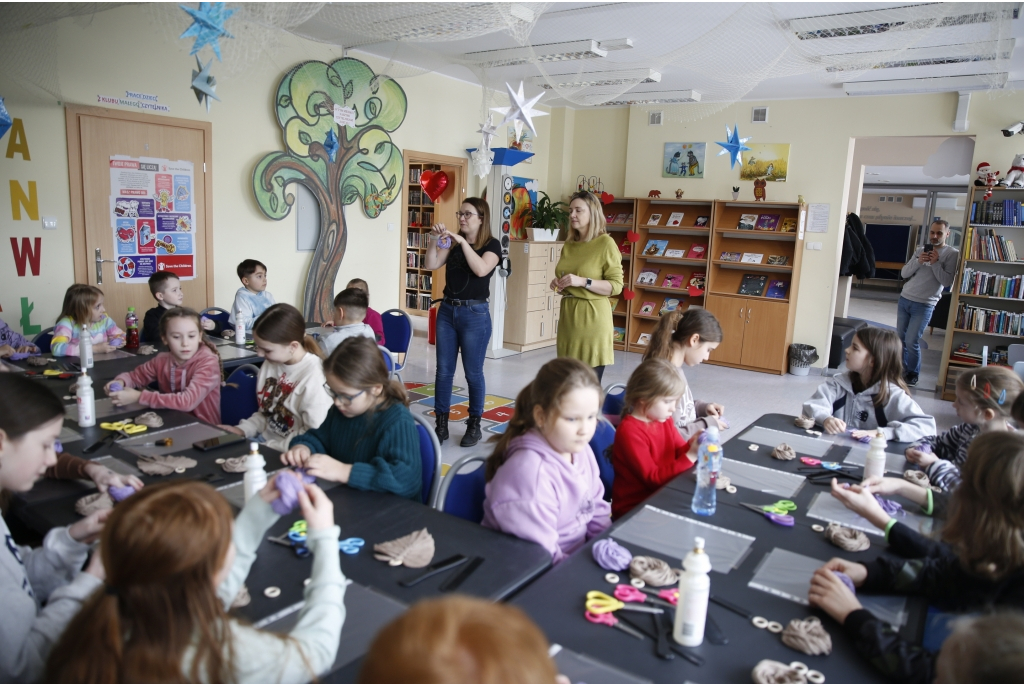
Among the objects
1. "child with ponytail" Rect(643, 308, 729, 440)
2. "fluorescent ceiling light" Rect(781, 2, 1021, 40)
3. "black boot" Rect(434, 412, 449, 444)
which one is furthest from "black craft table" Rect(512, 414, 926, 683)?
"fluorescent ceiling light" Rect(781, 2, 1021, 40)

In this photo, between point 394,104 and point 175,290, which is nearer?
point 175,290

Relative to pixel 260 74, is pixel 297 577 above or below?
below

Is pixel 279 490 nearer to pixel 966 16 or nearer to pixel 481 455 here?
pixel 481 455

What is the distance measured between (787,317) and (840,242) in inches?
36.6

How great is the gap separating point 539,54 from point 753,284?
3.45 m

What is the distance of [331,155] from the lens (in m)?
6.01

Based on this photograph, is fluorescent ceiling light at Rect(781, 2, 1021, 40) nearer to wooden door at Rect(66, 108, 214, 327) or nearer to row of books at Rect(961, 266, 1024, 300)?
row of books at Rect(961, 266, 1024, 300)

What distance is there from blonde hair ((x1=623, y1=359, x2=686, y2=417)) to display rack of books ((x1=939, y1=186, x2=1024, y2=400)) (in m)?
5.16

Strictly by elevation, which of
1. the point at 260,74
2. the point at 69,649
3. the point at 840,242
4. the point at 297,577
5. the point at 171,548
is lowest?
the point at 297,577

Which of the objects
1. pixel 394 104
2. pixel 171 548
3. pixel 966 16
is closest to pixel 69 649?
pixel 171 548

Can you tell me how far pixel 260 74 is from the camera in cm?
536

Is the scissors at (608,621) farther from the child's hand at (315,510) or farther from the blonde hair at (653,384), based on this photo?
the blonde hair at (653,384)

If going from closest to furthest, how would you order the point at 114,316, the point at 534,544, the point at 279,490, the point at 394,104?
the point at 279,490
the point at 534,544
the point at 114,316
the point at 394,104

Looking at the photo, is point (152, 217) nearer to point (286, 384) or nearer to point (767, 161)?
A: point (286, 384)
